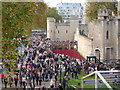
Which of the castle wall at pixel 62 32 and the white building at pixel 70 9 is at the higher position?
the white building at pixel 70 9

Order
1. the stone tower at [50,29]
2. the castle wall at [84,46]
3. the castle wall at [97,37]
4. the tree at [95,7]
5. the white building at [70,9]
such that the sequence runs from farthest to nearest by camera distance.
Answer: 1. the white building at [70,9]
2. the stone tower at [50,29]
3. the tree at [95,7]
4. the castle wall at [84,46]
5. the castle wall at [97,37]

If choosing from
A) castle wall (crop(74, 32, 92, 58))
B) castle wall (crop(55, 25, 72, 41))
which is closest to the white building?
castle wall (crop(55, 25, 72, 41))

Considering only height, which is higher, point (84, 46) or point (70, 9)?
point (70, 9)

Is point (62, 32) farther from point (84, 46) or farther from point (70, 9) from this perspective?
point (70, 9)

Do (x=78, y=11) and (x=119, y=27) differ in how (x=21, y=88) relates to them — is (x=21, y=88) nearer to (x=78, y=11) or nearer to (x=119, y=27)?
(x=119, y=27)

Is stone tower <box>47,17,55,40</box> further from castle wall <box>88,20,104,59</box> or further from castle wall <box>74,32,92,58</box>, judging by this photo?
castle wall <box>88,20,104,59</box>

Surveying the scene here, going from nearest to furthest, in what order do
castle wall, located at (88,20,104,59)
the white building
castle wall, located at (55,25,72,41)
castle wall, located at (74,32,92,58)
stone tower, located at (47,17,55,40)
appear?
castle wall, located at (88,20,104,59) → castle wall, located at (74,32,92,58) → stone tower, located at (47,17,55,40) → castle wall, located at (55,25,72,41) → the white building

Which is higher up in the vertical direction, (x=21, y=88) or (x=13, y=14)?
(x=13, y=14)

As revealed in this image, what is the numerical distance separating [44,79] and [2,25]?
7955 mm

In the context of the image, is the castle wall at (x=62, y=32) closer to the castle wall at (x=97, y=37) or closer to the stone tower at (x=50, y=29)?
the stone tower at (x=50, y=29)

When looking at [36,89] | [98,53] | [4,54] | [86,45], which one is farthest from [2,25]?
[86,45]

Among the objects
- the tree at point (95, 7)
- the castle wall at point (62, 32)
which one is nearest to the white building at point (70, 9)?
the castle wall at point (62, 32)

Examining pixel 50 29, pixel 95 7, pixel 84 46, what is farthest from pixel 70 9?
pixel 84 46

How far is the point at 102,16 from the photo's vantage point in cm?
3991
